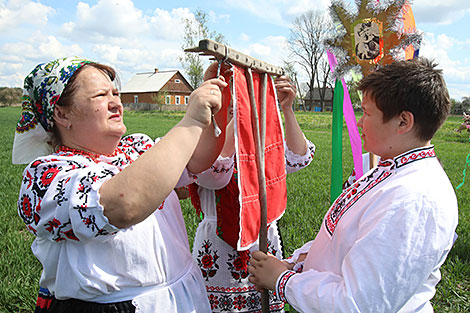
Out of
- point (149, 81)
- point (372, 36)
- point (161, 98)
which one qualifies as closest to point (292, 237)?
point (372, 36)

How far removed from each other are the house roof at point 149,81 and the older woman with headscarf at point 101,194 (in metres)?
59.4

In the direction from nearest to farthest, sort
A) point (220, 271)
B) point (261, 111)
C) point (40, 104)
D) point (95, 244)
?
point (95, 244) < point (40, 104) < point (261, 111) < point (220, 271)

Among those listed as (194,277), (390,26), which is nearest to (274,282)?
(194,277)

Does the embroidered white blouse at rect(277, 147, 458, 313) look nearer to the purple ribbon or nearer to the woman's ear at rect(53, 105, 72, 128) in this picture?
the woman's ear at rect(53, 105, 72, 128)

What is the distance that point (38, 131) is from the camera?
1.63 meters

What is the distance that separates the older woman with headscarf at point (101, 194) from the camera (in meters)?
1.26

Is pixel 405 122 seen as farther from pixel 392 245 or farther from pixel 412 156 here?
pixel 392 245

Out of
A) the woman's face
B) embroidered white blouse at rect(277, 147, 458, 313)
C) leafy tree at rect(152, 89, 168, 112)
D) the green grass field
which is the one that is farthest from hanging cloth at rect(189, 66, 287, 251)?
leafy tree at rect(152, 89, 168, 112)

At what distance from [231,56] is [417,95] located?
2.61 ft

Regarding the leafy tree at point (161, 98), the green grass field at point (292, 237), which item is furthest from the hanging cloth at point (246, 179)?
the leafy tree at point (161, 98)

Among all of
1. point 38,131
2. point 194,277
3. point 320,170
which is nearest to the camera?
point 38,131

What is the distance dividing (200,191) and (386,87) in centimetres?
119

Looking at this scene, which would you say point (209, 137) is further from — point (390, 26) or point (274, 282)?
point (390, 26)

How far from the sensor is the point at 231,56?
5.57 ft
